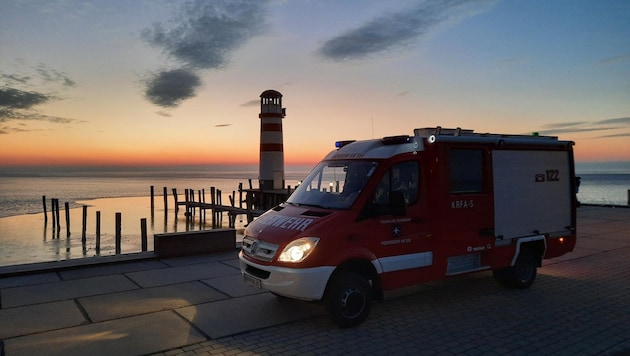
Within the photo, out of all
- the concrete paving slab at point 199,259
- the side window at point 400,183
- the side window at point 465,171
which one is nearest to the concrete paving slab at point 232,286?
the concrete paving slab at point 199,259

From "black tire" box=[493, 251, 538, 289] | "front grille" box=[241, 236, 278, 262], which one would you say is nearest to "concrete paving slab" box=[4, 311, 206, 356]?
"front grille" box=[241, 236, 278, 262]

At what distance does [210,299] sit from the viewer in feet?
24.8

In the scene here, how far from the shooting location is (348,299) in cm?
617

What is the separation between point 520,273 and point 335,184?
Answer: 4338mm

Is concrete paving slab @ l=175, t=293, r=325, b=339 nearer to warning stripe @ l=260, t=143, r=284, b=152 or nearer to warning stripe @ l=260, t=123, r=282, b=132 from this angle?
warning stripe @ l=260, t=143, r=284, b=152

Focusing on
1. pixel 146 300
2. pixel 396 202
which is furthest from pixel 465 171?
pixel 146 300

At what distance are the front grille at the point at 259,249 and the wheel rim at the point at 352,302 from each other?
1209 millimetres

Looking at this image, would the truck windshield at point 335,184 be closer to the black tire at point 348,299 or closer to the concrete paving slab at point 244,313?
the black tire at point 348,299

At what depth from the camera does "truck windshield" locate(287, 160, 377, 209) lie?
259 inches

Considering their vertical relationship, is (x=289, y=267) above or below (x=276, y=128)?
below

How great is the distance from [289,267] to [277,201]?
26871 millimetres

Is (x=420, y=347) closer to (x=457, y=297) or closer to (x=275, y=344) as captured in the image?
(x=275, y=344)

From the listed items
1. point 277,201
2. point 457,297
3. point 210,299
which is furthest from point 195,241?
point 277,201

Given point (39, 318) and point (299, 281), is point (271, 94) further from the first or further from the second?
point (299, 281)
